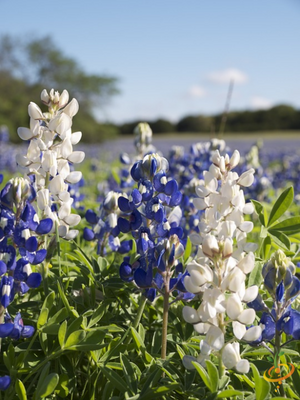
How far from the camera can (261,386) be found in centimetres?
109

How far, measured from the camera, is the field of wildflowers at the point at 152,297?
114cm

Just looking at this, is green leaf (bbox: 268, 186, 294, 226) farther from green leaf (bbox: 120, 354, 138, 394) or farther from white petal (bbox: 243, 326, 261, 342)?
green leaf (bbox: 120, 354, 138, 394)

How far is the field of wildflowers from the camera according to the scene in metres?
1.14

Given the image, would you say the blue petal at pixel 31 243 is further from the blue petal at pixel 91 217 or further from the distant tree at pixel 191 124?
the distant tree at pixel 191 124

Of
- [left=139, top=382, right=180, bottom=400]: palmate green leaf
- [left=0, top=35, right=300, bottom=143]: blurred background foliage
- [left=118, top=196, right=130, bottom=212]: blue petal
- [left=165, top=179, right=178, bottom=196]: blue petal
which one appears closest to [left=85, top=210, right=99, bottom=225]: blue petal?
[left=118, top=196, right=130, bottom=212]: blue petal

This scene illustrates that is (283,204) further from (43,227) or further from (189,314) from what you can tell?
(43,227)

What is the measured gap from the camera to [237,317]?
110 centimetres

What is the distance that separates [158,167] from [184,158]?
1703mm

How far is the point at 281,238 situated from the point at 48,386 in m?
Answer: 1.01

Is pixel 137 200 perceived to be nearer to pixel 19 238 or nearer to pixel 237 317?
pixel 19 238

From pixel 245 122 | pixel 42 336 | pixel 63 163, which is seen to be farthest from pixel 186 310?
pixel 245 122

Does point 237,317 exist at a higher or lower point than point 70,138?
lower

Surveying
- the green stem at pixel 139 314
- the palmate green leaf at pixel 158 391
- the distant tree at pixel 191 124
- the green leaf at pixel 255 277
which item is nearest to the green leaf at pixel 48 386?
the palmate green leaf at pixel 158 391

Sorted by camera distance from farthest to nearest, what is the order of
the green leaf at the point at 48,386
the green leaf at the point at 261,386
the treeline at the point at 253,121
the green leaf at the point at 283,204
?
the treeline at the point at 253,121, the green leaf at the point at 283,204, the green leaf at the point at 48,386, the green leaf at the point at 261,386
